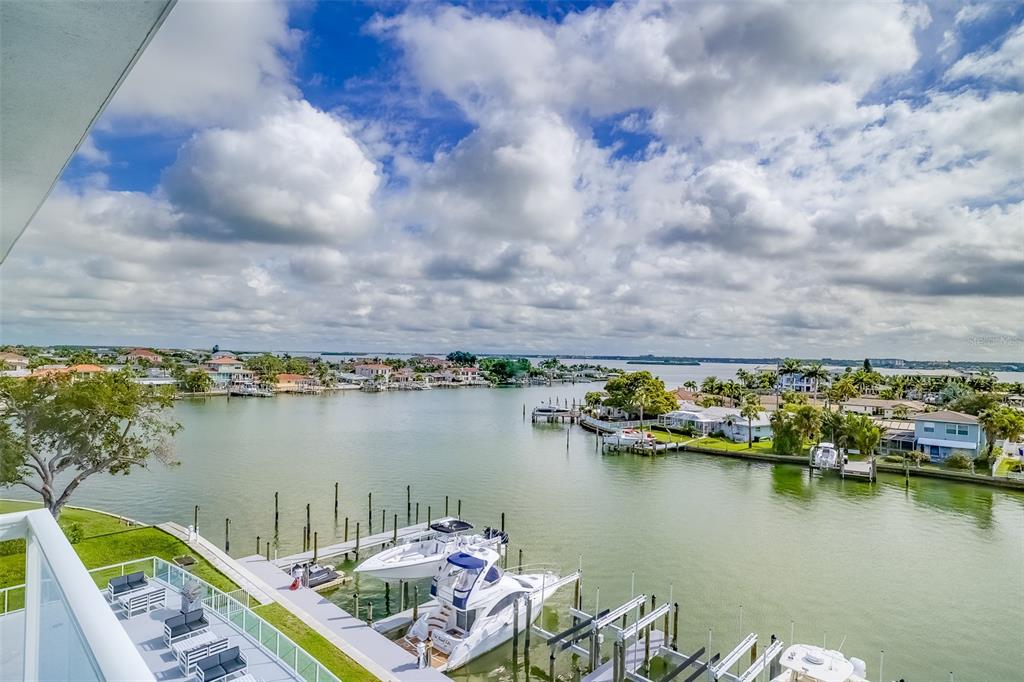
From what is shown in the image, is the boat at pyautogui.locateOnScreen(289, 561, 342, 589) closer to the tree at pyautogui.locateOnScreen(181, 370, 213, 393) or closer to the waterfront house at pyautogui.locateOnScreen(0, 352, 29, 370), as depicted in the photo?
the waterfront house at pyautogui.locateOnScreen(0, 352, 29, 370)

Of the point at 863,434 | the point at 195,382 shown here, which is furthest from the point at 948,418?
the point at 195,382

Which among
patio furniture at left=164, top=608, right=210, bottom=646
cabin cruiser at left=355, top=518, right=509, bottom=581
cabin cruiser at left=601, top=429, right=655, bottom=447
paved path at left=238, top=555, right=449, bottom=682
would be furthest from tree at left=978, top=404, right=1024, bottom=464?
patio furniture at left=164, top=608, right=210, bottom=646

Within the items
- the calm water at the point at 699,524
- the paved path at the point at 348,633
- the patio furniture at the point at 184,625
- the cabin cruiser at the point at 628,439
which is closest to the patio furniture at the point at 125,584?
the patio furniture at the point at 184,625

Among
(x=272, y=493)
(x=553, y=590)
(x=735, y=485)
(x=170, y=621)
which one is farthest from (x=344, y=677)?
(x=735, y=485)

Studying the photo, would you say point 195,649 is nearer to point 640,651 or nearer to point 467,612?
point 467,612

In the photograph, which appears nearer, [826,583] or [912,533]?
[826,583]

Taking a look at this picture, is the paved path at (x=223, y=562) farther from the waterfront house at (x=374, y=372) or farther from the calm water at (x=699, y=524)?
the waterfront house at (x=374, y=372)

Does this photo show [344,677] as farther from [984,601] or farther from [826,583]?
[984,601]
